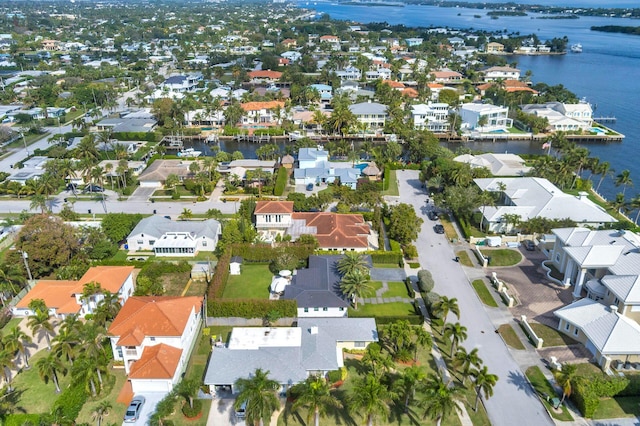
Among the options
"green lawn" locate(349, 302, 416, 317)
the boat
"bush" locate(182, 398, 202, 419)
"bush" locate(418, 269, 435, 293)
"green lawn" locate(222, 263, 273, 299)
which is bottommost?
the boat

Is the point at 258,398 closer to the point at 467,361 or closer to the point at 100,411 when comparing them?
the point at 100,411

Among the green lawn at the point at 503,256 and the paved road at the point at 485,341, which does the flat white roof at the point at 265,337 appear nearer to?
the paved road at the point at 485,341

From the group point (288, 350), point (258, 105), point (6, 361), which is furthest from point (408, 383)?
point (258, 105)

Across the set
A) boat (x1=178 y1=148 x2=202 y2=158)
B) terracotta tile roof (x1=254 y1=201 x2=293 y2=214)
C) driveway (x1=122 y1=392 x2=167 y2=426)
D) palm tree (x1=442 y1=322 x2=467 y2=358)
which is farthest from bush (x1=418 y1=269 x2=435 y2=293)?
boat (x1=178 y1=148 x2=202 y2=158)

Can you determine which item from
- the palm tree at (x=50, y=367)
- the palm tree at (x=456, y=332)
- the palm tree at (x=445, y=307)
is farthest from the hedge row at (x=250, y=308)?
the palm tree at (x=456, y=332)

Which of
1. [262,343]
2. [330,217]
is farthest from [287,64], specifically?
[262,343]

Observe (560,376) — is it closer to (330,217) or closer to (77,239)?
(330,217)

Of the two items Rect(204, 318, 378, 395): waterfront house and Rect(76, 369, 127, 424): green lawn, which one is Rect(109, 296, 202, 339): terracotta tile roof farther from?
Rect(204, 318, 378, 395): waterfront house
